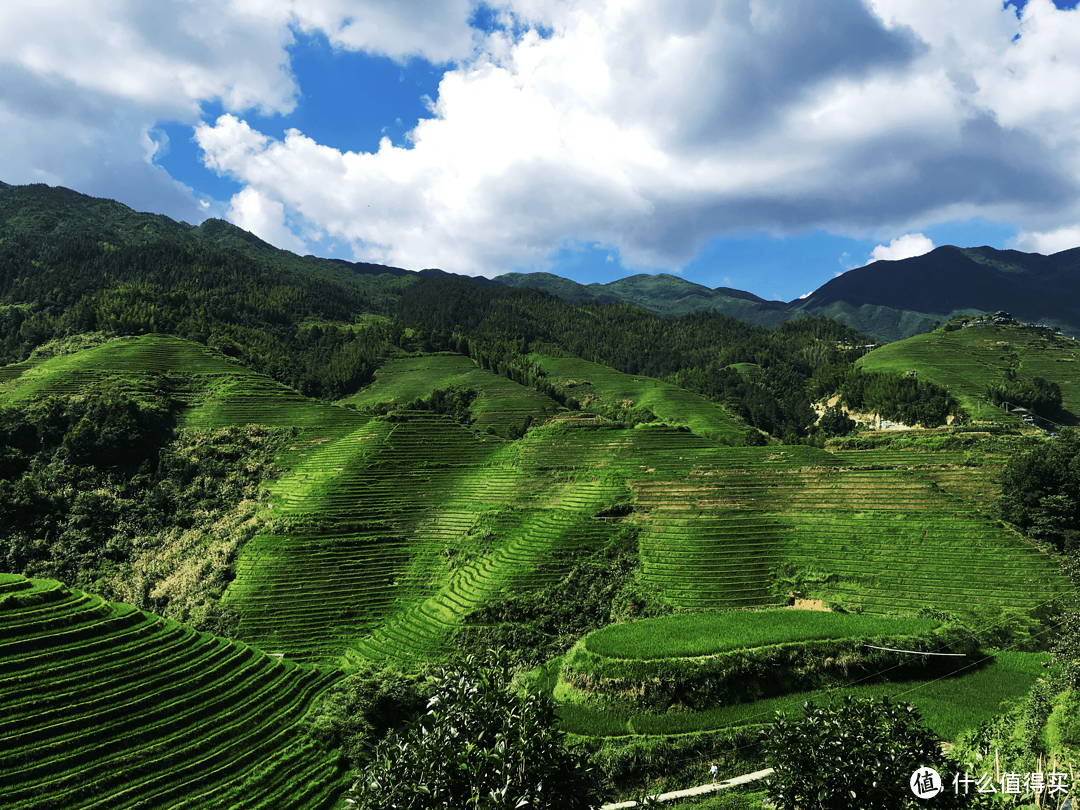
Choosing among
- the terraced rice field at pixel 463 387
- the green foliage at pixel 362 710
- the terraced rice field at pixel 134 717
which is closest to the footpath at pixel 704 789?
the green foliage at pixel 362 710

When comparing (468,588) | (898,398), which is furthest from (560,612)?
(898,398)

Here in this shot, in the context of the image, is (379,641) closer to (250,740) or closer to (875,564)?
(250,740)

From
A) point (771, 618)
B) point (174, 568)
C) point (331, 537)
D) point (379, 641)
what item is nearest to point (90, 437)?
point (174, 568)

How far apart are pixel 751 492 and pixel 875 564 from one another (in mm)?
13352

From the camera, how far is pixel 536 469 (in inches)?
2463

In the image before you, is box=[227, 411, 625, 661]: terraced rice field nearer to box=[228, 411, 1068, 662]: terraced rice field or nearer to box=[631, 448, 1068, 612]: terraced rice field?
box=[228, 411, 1068, 662]: terraced rice field

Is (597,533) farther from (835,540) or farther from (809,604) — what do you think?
(835,540)

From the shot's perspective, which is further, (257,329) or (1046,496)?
(257,329)

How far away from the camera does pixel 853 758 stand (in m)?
11.9

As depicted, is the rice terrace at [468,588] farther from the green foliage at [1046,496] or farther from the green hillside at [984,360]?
the green hillside at [984,360]

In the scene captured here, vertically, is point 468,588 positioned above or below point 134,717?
below

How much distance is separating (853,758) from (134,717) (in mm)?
27772

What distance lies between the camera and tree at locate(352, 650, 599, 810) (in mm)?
10469

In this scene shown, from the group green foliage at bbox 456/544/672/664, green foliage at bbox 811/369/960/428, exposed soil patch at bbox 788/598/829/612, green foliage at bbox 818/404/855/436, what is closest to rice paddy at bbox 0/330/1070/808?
exposed soil patch at bbox 788/598/829/612
